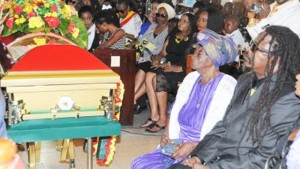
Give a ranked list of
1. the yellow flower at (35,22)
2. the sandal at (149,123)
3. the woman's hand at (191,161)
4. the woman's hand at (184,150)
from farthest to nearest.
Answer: the sandal at (149,123) < the yellow flower at (35,22) < the woman's hand at (184,150) < the woman's hand at (191,161)

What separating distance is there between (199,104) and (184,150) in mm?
331

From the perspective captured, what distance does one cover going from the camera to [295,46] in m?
2.28

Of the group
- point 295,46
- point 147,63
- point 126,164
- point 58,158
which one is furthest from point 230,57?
point 147,63

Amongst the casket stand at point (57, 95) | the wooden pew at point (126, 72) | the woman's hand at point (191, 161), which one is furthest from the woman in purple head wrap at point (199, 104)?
the wooden pew at point (126, 72)

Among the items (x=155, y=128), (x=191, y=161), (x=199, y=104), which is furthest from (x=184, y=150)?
(x=155, y=128)

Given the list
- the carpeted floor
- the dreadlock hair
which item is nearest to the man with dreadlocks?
the dreadlock hair

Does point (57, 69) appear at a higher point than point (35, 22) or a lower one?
lower

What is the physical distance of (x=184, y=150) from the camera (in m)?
2.68

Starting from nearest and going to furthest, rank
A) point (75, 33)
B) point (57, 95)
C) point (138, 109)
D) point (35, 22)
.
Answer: point (57, 95) → point (35, 22) → point (75, 33) → point (138, 109)

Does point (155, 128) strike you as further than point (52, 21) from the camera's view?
Yes

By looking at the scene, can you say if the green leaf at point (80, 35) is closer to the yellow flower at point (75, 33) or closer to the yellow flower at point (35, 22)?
the yellow flower at point (75, 33)

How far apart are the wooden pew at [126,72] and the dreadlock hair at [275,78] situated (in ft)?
8.98

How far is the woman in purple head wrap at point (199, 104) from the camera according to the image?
2.70 meters

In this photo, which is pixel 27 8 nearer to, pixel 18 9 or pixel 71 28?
pixel 18 9
